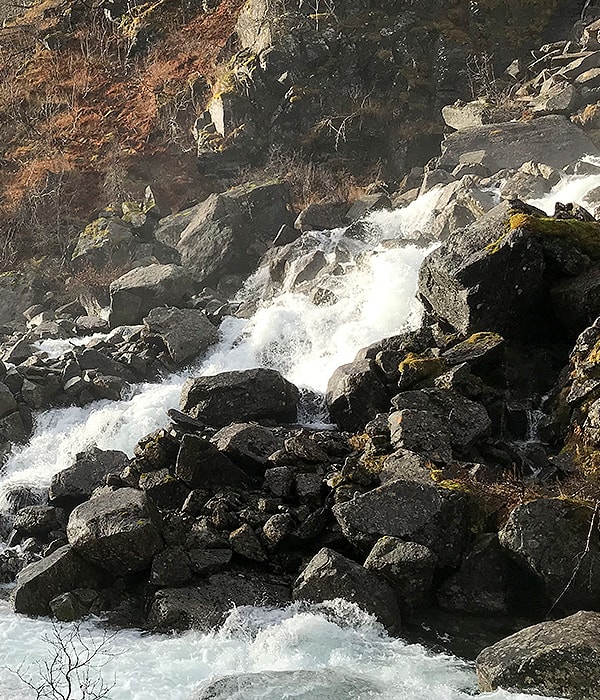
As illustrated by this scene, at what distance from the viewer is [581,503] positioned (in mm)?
9703

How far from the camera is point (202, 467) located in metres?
12.5

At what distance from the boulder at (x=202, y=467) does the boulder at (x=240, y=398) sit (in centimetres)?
310

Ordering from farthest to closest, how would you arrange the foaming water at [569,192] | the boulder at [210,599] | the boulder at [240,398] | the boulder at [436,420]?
the foaming water at [569,192] < the boulder at [240,398] < the boulder at [436,420] < the boulder at [210,599]

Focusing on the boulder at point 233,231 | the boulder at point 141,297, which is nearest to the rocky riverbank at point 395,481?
the boulder at point 141,297

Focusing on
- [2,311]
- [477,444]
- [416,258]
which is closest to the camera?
[477,444]

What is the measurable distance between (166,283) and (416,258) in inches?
368

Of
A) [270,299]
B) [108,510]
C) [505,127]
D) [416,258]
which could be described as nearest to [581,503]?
[108,510]

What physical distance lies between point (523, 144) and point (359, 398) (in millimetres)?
15446

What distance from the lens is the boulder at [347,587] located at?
9.34m

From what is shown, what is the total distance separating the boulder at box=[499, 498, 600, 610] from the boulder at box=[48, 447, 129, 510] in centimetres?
806

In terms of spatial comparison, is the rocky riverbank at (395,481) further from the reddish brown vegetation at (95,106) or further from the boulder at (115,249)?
the reddish brown vegetation at (95,106)

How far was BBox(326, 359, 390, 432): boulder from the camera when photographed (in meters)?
14.3

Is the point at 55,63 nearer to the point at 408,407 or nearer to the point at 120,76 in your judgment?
the point at 120,76

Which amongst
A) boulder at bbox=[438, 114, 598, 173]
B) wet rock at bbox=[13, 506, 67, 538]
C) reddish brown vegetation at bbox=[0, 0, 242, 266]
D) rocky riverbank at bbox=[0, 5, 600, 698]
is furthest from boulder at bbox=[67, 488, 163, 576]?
reddish brown vegetation at bbox=[0, 0, 242, 266]
